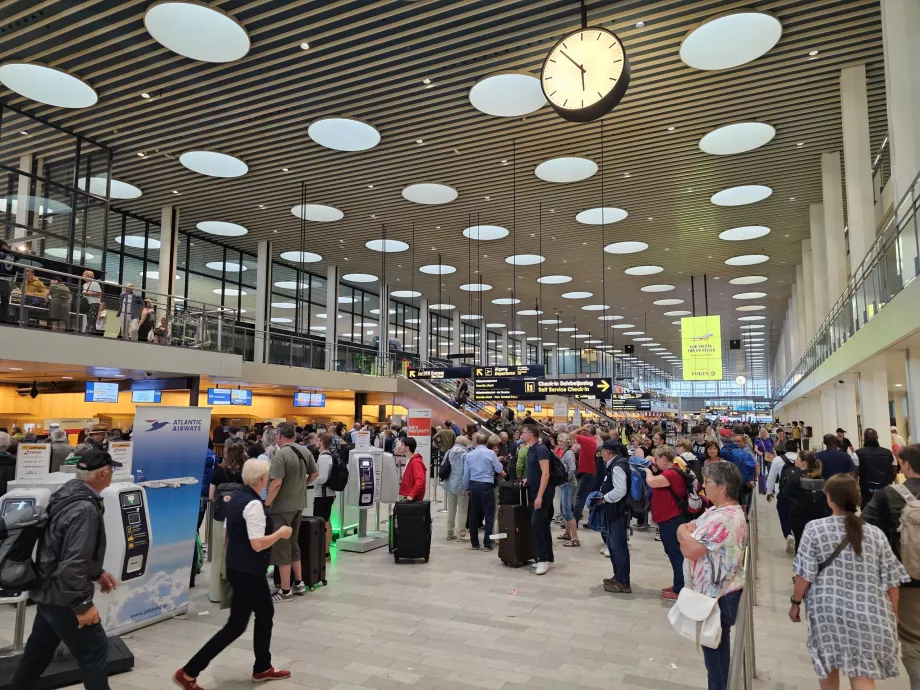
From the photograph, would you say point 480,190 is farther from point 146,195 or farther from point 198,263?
point 198,263

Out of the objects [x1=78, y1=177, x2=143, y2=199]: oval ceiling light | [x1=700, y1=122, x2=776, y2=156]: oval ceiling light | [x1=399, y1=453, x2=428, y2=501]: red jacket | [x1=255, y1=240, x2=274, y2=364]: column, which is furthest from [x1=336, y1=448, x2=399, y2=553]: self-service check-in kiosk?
[x1=255, y1=240, x2=274, y2=364]: column

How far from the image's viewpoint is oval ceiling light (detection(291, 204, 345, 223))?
17.8 m

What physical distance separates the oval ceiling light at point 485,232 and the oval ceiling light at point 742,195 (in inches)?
243

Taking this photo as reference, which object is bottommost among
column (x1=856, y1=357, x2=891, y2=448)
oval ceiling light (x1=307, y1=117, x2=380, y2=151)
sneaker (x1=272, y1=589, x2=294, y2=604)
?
sneaker (x1=272, y1=589, x2=294, y2=604)

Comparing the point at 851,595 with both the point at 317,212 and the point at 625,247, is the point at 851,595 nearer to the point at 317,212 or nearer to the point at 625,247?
the point at 317,212

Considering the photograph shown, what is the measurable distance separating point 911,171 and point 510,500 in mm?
6837

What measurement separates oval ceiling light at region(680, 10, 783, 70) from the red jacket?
7.42 metres

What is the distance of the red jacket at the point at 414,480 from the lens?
899 centimetres

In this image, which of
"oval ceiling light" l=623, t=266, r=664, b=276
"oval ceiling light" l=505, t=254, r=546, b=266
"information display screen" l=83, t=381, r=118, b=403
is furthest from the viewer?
"oval ceiling light" l=623, t=266, r=664, b=276

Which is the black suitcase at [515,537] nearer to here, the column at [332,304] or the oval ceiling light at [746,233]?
the oval ceiling light at [746,233]

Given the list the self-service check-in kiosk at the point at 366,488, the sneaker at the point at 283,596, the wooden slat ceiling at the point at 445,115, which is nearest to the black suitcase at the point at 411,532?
the self-service check-in kiosk at the point at 366,488

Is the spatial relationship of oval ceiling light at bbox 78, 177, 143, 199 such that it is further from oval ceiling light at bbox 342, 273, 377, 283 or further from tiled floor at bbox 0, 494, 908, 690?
tiled floor at bbox 0, 494, 908, 690

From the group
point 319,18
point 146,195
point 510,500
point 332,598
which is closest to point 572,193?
point 319,18

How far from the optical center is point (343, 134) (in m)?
12.8
